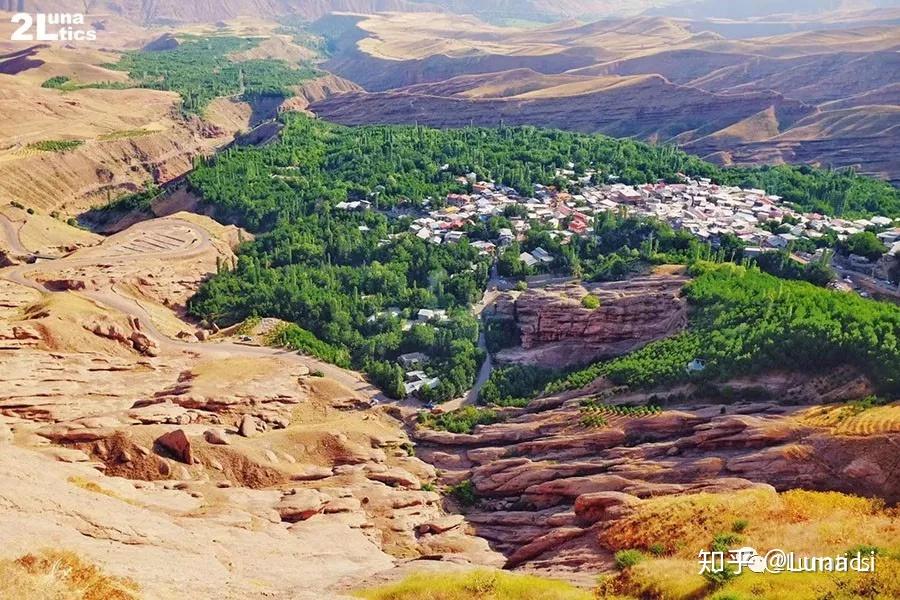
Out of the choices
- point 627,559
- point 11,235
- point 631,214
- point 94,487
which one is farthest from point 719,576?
point 11,235

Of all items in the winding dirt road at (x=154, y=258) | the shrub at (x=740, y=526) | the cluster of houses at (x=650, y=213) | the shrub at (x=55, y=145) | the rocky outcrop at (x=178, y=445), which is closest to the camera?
the shrub at (x=740, y=526)

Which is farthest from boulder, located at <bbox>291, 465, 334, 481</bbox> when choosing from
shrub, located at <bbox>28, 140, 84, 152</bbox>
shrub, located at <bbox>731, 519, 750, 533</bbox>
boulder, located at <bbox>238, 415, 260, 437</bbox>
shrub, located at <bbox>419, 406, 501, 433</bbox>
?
shrub, located at <bbox>28, 140, 84, 152</bbox>

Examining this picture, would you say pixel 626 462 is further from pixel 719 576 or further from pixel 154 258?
pixel 154 258

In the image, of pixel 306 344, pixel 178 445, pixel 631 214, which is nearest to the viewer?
pixel 178 445

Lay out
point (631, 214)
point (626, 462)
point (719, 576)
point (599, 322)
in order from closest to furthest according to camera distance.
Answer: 1. point (719, 576)
2. point (626, 462)
3. point (599, 322)
4. point (631, 214)

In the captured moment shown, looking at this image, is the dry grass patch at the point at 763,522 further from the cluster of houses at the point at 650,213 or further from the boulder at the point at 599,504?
the cluster of houses at the point at 650,213

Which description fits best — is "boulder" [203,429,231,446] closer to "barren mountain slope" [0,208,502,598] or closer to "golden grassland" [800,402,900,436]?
"barren mountain slope" [0,208,502,598]

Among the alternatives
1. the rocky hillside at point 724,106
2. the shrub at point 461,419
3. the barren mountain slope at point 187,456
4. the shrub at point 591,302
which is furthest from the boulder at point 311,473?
the rocky hillside at point 724,106
